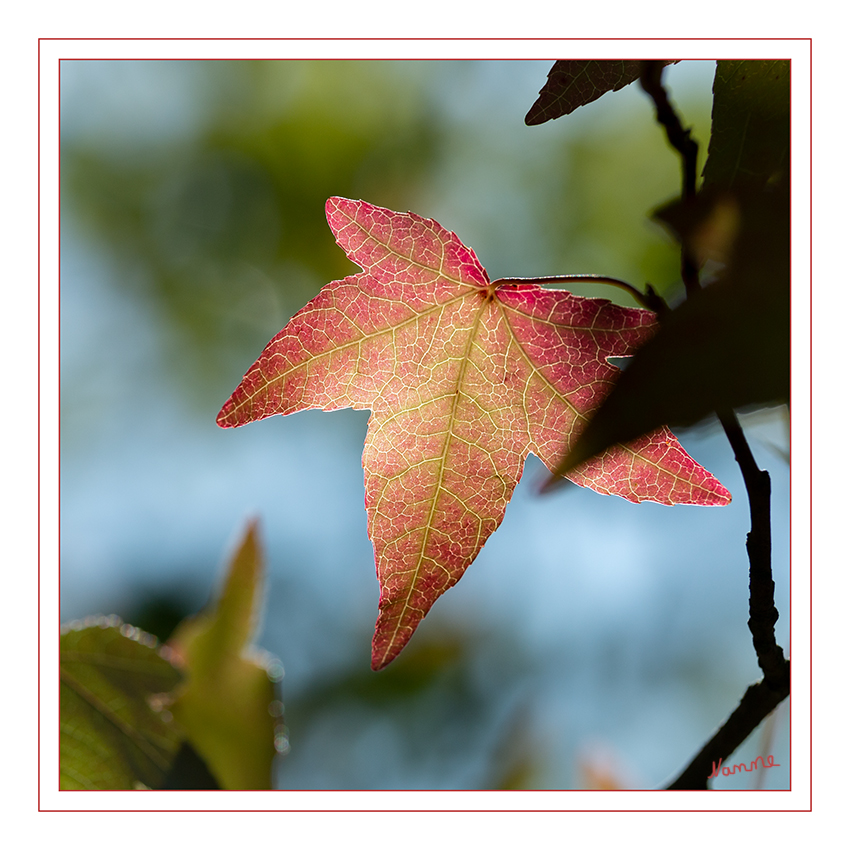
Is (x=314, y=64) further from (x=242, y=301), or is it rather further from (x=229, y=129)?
(x=242, y=301)

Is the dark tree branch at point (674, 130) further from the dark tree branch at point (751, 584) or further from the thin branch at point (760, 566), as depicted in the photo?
the thin branch at point (760, 566)

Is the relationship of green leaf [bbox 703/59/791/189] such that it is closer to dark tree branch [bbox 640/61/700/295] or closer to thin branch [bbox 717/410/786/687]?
dark tree branch [bbox 640/61/700/295]

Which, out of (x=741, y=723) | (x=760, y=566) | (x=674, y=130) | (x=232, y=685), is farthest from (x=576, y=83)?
(x=232, y=685)

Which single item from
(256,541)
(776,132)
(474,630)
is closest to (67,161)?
(256,541)

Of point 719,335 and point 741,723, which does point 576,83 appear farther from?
point 741,723

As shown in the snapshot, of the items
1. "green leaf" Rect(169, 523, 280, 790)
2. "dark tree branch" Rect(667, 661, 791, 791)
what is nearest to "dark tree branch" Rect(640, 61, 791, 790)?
"dark tree branch" Rect(667, 661, 791, 791)
